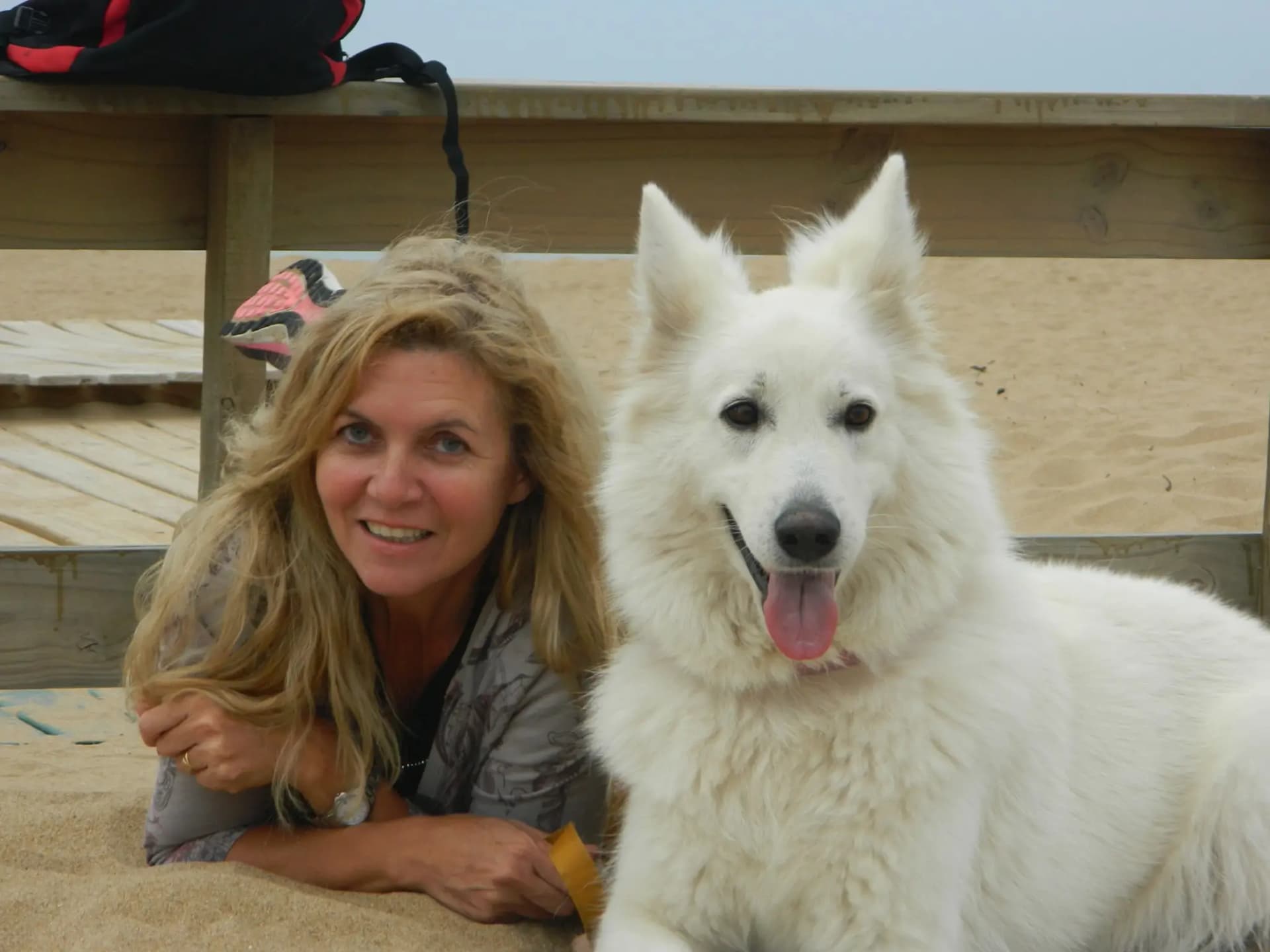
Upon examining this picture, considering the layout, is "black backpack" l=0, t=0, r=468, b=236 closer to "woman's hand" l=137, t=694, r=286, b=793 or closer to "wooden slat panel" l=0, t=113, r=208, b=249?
"wooden slat panel" l=0, t=113, r=208, b=249

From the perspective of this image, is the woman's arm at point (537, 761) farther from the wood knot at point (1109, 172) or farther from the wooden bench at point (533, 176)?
the wood knot at point (1109, 172)

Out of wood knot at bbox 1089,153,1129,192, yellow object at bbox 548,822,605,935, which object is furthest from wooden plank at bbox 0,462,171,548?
wood knot at bbox 1089,153,1129,192

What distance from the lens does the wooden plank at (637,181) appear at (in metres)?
3.63

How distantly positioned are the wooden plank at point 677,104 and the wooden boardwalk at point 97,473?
2.29 metres

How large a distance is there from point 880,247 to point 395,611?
146 cm

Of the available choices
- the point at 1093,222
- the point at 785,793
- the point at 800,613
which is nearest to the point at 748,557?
the point at 800,613

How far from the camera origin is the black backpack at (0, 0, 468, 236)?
3305 millimetres

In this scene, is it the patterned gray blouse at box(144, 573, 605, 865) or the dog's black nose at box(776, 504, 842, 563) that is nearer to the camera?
the dog's black nose at box(776, 504, 842, 563)

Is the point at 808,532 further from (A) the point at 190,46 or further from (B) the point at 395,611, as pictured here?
(A) the point at 190,46

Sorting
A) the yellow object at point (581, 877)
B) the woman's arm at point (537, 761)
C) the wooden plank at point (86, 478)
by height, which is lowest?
the yellow object at point (581, 877)

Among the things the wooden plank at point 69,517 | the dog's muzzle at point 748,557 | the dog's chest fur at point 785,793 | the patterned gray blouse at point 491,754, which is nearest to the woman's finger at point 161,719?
the patterned gray blouse at point 491,754

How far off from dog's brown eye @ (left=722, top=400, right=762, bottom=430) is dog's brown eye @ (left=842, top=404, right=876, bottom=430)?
0.51 ft

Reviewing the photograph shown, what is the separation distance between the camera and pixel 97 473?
7008mm

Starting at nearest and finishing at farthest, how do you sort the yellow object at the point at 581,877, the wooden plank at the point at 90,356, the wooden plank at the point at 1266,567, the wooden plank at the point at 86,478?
the yellow object at the point at 581,877 < the wooden plank at the point at 1266,567 < the wooden plank at the point at 86,478 < the wooden plank at the point at 90,356
